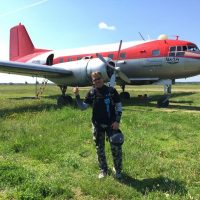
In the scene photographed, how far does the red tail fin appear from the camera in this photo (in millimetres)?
31062

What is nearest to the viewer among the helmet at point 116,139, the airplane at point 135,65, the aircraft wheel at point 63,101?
the helmet at point 116,139

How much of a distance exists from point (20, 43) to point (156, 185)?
28.0 metres

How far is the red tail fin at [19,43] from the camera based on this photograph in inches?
1223

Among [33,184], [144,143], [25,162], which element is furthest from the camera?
[144,143]

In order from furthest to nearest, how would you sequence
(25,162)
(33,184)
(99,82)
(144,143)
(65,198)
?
1. (144,143)
2. (25,162)
3. (99,82)
4. (33,184)
5. (65,198)

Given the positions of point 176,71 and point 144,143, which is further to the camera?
point 176,71

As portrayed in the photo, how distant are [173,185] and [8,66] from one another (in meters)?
14.6

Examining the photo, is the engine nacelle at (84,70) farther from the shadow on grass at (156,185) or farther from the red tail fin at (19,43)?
the shadow on grass at (156,185)

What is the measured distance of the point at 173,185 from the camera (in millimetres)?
6168

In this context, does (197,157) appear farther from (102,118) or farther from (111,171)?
(102,118)

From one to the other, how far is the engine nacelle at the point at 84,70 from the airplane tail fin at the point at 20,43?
1077 cm

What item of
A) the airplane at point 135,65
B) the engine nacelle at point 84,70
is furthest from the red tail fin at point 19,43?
the engine nacelle at point 84,70

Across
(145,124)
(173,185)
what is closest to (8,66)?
(145,124)

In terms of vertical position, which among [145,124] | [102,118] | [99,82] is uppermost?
[99,82]
